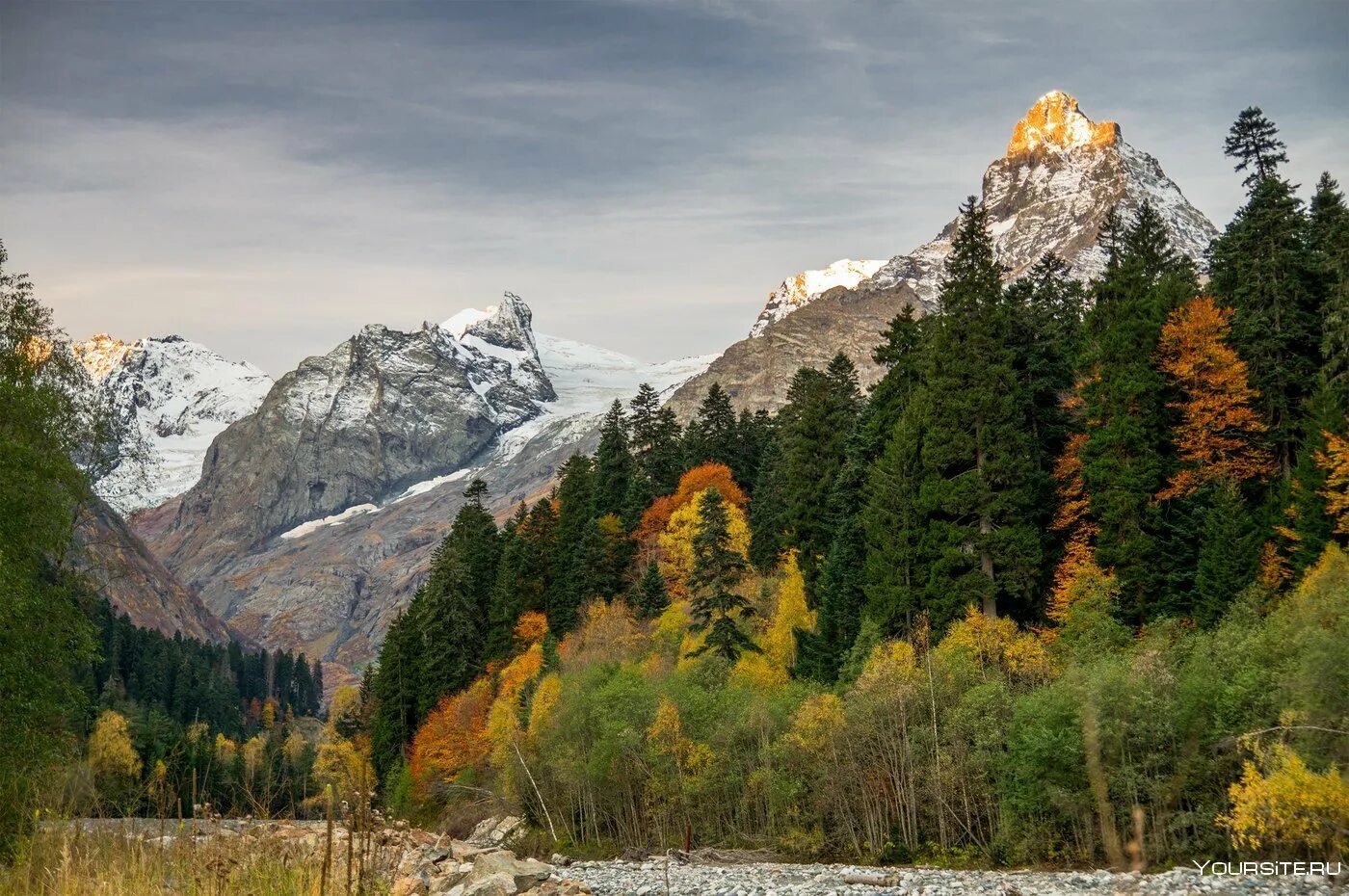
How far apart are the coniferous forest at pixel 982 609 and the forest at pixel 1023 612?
0.19 m

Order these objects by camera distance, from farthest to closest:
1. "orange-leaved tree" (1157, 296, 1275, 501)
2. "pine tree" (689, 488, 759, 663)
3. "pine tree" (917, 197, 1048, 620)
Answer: "pine tree" (689, 488, 759, 663)
"pine tree" (917, 197, 1048, 620)
"orange-leaved tree" (1157, 296, 1275, 501)

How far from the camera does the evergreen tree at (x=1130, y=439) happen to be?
159ft

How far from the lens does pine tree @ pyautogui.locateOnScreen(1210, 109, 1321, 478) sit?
51031 millimetres

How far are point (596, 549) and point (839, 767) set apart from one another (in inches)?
1720

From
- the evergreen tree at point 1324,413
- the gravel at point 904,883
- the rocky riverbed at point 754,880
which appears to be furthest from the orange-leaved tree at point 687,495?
the evergreen tree at point 1324,413

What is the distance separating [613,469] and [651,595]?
24.0m

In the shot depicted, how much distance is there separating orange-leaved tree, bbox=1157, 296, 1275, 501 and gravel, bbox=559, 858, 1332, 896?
2196 centimetres

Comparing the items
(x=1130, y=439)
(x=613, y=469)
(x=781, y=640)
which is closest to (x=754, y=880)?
(x=781, y=640)

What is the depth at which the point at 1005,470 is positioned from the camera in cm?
5234

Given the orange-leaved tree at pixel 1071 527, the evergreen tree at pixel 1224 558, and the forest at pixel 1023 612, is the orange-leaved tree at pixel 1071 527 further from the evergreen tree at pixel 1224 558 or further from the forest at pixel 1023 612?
the evergreen tree at pixel 1224 558

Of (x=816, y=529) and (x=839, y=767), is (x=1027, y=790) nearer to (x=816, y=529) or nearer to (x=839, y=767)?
(x=839, y=767)

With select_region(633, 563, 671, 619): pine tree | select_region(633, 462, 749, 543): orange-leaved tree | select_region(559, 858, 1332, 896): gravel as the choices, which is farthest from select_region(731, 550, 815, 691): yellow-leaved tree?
select_region(633, 462, 749, 543): orange-leaved tree

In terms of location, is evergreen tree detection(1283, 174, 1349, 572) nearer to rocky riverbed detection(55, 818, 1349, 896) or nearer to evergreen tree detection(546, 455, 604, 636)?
rocky riverbed detection(55, 818, 1349, 896)

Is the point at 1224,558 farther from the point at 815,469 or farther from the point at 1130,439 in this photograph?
the point at 815,469
